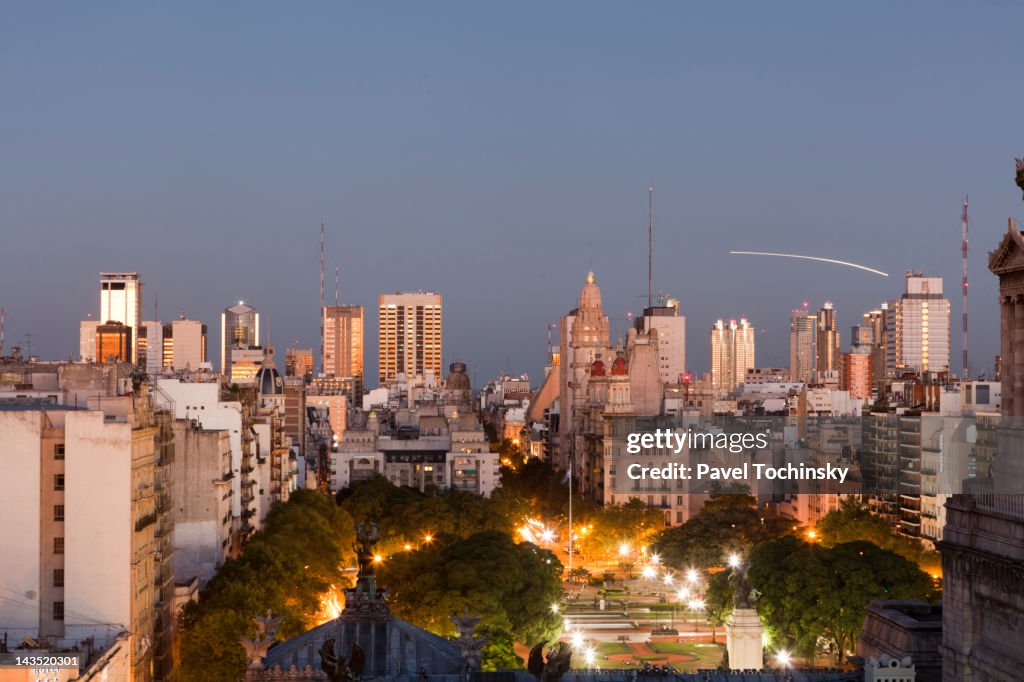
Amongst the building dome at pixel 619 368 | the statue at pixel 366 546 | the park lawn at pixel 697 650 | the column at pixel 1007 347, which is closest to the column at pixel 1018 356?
the column at pixel 1007 347

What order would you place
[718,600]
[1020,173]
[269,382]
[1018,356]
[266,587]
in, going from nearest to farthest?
[1020,173], [1018,356], [266,587], [718,600], [269,382]

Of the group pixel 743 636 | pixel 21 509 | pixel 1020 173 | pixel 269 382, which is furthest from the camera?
pixel 269 382

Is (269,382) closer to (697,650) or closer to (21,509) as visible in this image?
(697,650)

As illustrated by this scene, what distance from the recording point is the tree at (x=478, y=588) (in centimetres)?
8194

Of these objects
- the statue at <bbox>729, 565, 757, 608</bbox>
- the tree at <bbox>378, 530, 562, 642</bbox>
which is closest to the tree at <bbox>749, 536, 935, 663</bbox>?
the tree at <bbox>378, 530, 562, 642</bbox>

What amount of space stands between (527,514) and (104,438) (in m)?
96.8

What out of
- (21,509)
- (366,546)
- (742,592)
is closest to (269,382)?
(21,509)

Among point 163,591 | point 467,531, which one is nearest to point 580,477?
point 467,531

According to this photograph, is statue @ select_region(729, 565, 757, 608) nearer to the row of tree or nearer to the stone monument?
the stone monument

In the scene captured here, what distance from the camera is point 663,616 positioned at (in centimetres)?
10219

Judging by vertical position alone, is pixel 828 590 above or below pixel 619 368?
below

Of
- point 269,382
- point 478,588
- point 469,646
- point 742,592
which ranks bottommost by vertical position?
point 478,588

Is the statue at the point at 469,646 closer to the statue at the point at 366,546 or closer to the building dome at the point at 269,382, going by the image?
the statue at the point at 366,546

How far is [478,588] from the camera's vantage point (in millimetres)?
82812
